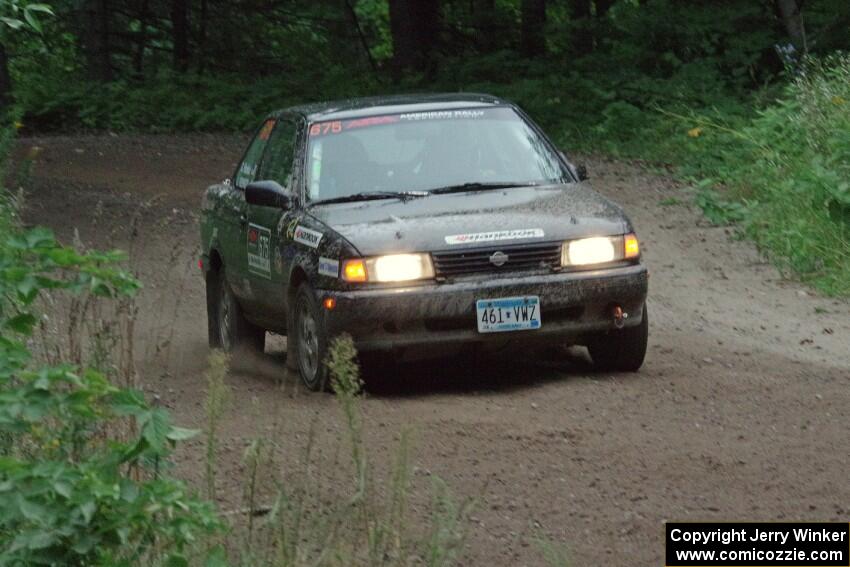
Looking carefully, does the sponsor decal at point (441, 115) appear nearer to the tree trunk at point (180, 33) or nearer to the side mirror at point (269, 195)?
the side mirror at point (269, 195)

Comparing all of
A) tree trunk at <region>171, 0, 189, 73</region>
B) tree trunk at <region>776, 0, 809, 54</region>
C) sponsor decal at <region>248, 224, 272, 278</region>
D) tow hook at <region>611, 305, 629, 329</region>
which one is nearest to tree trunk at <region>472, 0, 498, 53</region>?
tree trunk at <region>171, 0, 189, 73</region>

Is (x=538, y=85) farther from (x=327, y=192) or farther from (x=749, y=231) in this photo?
(x=327, y=192)

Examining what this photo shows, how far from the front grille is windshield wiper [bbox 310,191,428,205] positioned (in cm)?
86

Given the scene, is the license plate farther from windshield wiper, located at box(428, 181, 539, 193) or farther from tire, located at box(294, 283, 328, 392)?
windshield wiper, located at box(428, 181, 539, 193)

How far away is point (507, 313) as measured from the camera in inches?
361

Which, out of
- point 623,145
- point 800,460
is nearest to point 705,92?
point 623,145

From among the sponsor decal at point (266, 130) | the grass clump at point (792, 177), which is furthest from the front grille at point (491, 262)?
the grass clump at point (792, 177)

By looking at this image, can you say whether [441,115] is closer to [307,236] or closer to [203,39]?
[307,236]

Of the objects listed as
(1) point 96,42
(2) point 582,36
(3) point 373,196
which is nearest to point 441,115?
(3) point 373,196

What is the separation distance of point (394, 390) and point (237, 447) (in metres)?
1.90

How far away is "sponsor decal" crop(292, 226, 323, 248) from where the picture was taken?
9.41 m

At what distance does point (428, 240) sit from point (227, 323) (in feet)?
9.47

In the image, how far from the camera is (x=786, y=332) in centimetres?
1186

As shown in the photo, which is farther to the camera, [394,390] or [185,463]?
[394,390]
